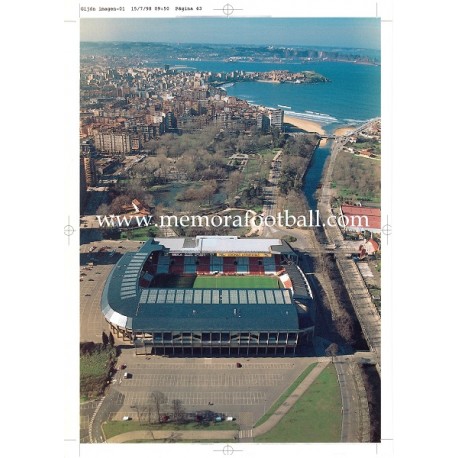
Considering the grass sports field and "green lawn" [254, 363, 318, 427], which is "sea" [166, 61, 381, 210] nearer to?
the grass sports field

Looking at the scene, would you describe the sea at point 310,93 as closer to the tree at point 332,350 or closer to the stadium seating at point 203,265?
the stadium seating at point 203,265

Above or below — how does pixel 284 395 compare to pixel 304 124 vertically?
below

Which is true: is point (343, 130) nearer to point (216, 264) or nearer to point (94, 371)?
point (216, 264)

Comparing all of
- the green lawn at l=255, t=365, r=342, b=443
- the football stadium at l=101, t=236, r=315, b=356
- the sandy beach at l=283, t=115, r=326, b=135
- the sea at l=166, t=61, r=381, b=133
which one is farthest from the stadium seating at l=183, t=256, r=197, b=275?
the sandy beach at l=283, t=115, r=326, b=135

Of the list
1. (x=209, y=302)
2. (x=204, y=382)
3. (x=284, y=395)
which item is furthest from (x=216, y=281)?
(x=284, y=395)

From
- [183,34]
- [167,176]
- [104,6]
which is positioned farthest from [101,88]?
[104,6]

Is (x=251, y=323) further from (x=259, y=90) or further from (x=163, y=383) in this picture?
(x=259, y=90)

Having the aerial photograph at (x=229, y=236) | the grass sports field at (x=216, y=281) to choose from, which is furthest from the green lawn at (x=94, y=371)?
the grass sports field at (x=216, y=281)
